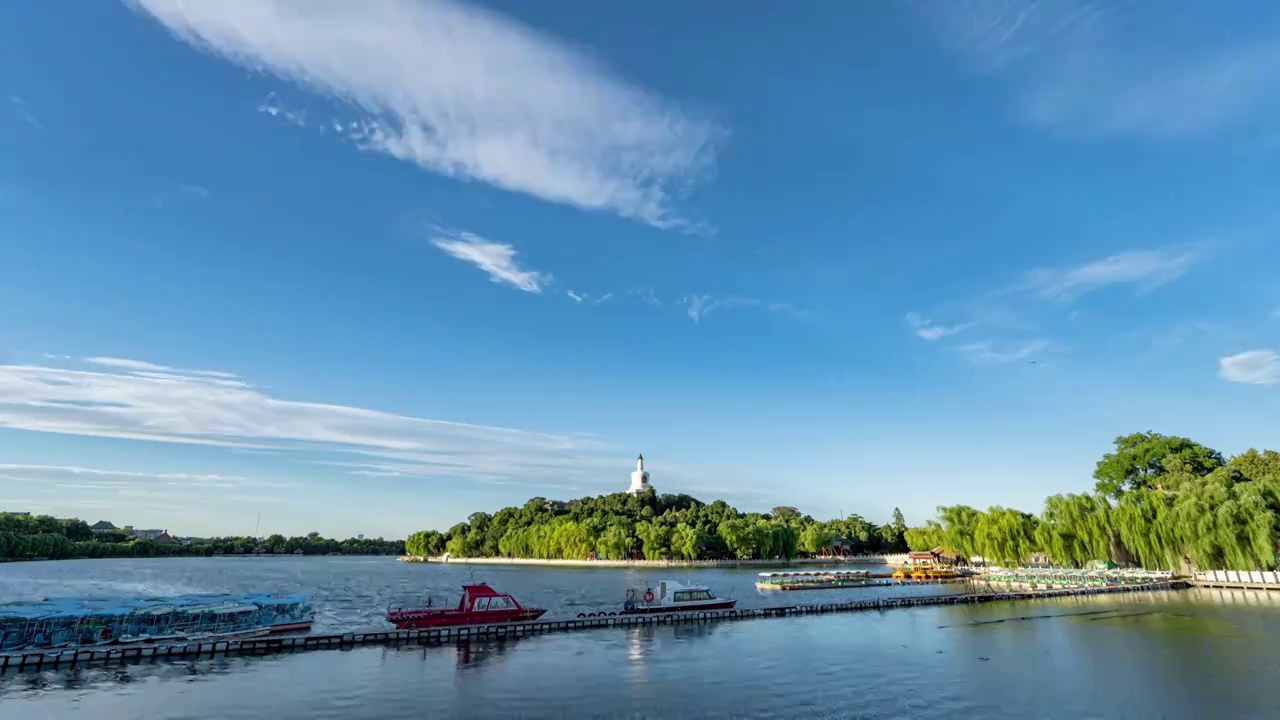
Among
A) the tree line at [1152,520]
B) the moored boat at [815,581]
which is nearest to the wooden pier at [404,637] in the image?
the tree line at [1152,520]

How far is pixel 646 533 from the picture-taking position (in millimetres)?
132875

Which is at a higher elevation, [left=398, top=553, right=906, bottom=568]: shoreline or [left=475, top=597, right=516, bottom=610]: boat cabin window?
[left=398, top=553, right=906, bottom=568]: shoreline

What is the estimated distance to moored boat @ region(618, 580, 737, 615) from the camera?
47.7m

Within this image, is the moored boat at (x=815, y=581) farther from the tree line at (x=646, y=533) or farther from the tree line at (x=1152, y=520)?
the tree line at (x=646, y=533)

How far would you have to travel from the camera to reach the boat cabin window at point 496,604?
42.7 metres

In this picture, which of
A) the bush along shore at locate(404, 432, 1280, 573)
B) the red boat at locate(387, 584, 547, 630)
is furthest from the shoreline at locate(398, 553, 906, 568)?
the red boat at locate(387, 584, 547, 630)

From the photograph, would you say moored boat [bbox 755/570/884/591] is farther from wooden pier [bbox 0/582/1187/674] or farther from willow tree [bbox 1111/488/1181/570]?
willow tree [bbox 1111/488/1181/570]

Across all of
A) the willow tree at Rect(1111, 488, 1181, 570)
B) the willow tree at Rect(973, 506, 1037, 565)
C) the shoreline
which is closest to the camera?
the willow tree at Rect(1111, 488, 1181, 570)

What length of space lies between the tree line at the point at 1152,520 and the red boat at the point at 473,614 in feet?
195

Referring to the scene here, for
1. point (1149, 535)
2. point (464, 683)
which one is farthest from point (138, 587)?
point (1149, 535)

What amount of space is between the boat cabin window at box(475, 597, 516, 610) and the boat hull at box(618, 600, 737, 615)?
7.86 metres

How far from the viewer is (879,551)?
157m

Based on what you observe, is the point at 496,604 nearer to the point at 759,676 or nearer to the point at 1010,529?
the point at 759,676

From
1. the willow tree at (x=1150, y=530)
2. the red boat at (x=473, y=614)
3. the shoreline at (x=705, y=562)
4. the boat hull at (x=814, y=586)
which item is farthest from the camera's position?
the shoreline at (x=705, y=562)
